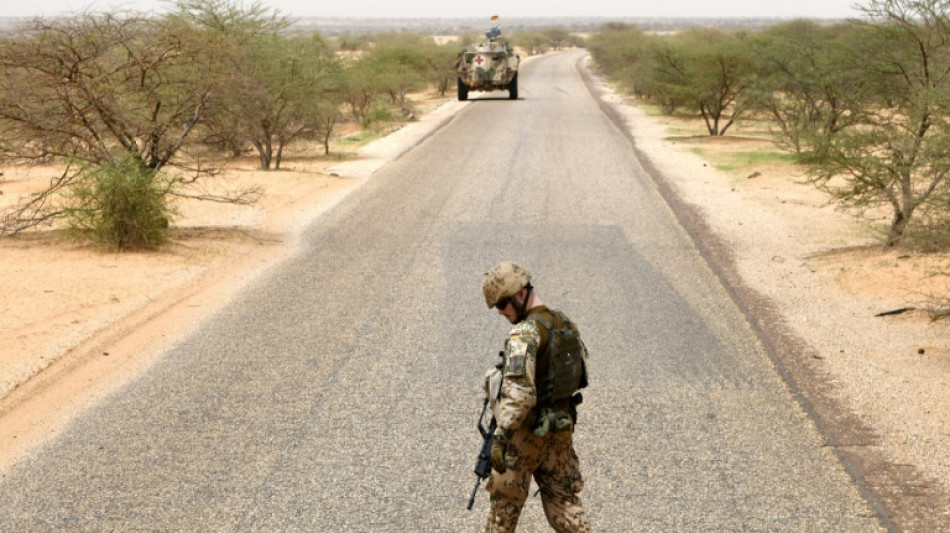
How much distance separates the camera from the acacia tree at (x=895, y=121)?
39.7 ft

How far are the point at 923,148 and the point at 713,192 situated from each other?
7.28 metres

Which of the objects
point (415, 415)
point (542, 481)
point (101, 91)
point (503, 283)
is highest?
point (101, 91)

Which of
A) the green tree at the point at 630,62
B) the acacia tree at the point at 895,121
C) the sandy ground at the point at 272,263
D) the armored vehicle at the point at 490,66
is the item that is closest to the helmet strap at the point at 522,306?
the sandy ground at the point at 272,263

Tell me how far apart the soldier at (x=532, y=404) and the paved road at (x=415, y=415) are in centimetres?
76

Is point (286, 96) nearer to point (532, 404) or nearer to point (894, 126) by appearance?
point (894, 126)

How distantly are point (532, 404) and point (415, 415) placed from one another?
9.18ft

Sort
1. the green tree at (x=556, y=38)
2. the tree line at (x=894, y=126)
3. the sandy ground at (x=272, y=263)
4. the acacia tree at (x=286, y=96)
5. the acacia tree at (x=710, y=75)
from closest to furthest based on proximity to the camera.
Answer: the sandy ground at (x=272, y=263) → the tree line at (x=894, y=126) → the acacia tree at (x=286, y=96) → the acacia tree at (x=710, y=75) → the green tree at (x=556, y=38)

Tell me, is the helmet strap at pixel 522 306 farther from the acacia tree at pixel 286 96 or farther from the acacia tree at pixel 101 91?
the acacia tree at pixel 286 96

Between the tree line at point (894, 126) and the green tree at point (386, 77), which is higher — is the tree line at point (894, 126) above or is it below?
above

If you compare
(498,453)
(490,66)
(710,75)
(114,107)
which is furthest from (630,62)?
(498,453)

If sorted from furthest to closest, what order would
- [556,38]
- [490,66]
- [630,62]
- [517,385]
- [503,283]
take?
[556,38] < [630,62] < [490,66] < [503,283] < [517,385]

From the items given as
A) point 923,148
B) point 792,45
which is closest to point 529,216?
point 923,148

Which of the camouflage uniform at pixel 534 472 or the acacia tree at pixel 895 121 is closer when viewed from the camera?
the camouflage uniform at pixel 534 472

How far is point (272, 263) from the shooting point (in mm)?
12438
